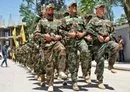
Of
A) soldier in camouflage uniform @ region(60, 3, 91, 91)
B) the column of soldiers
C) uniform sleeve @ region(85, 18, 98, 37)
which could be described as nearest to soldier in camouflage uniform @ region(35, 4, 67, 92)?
the column of soldiers

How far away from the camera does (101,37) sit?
43.8 feet

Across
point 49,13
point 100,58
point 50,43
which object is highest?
point 49,13

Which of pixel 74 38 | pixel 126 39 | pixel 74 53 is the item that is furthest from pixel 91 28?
pixel 126 39

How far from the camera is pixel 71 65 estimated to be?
13.0 metres

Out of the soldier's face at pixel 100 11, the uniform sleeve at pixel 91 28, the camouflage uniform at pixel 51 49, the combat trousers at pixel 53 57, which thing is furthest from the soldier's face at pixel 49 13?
the soldier's face at pixel 100 11

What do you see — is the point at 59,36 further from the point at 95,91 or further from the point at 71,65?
the point at 95,91

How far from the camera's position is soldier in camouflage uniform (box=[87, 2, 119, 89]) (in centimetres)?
1338

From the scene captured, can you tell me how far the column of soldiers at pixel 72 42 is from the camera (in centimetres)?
1270

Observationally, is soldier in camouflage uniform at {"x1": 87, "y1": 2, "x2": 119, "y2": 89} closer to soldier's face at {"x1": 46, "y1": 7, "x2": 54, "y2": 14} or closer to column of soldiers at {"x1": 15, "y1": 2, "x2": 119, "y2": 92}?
column of soldiers at {"x1": 15, "y1": 2, "x2": 119, "y2": 92}

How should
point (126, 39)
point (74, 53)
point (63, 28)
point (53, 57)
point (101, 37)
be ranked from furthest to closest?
point (126, 39) < point (101, 37) < point (63, 28) < point (74, 53) < point (53, 57)

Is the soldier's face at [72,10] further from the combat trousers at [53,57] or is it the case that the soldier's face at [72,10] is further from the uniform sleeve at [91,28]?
the combat trousers at [53,57]

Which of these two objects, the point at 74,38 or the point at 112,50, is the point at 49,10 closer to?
the point at 74,38

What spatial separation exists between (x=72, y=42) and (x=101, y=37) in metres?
0.84

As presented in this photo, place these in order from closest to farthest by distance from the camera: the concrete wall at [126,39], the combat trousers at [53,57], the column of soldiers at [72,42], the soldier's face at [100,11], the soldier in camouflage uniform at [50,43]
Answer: the combat trousers at [53,57] < the soldier in camouflage uniform at [50,43] < the column of soldiers at [72,42] < the soldier's face at [100,11] < the concrete wall at [126,39]
